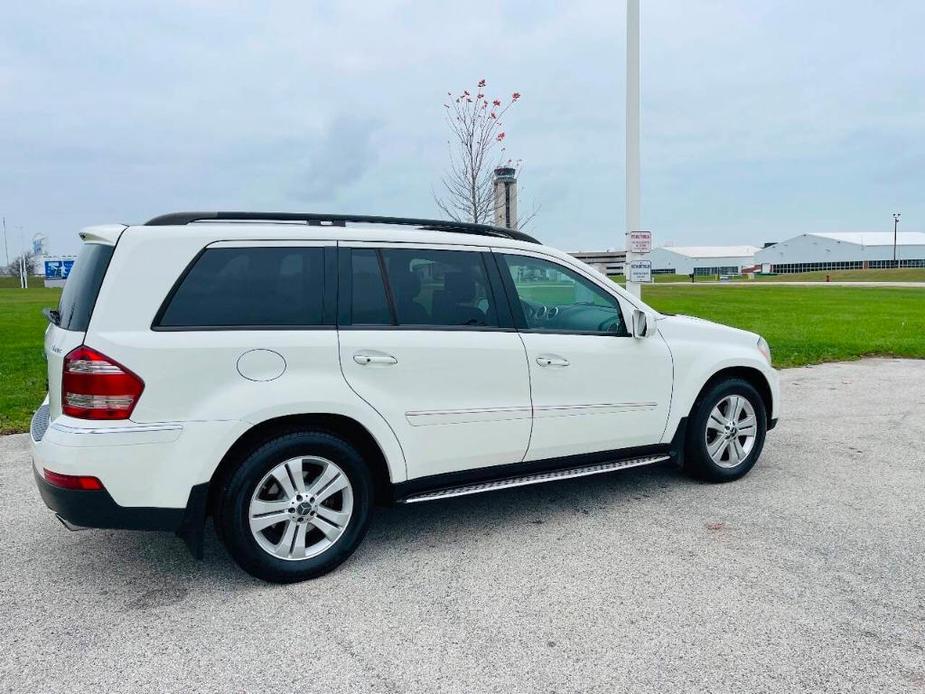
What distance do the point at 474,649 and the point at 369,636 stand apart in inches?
18.1

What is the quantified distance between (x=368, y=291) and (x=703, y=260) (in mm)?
139229

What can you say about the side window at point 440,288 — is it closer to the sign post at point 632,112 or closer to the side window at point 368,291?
the side window at point 368,291

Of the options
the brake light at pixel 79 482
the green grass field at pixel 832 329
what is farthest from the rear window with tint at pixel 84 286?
the green grass field at pixel 832 329

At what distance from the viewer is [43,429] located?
3.48 metres

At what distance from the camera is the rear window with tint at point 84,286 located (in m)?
3.25

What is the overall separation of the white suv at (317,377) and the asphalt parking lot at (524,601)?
355 millimetres

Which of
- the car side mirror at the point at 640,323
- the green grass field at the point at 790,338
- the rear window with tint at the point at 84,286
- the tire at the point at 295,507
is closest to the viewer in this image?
the rear window with tint at the point at 84,286

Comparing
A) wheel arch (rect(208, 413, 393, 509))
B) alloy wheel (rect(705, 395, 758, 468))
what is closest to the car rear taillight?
wheel arch (rect(208, 413, 393, 509))

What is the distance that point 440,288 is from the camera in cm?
397

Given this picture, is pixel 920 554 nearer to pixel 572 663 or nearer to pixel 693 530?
pixel 693 530

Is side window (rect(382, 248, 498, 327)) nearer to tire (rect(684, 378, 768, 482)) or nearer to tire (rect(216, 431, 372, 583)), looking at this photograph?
tire (rect(216, 431, 372, 583))

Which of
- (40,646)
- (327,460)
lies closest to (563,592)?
(327,460)

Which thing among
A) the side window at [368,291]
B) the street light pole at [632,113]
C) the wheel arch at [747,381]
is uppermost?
the street light pole at [632,113]

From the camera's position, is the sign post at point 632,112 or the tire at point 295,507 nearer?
Answer: the tire at point 295,507
